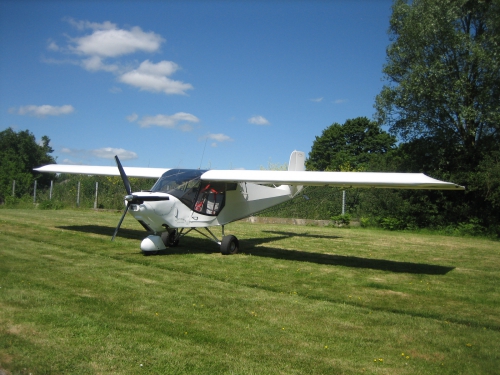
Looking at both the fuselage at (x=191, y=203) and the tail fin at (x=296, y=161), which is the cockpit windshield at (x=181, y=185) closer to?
the fuselage at (x=191, y=203)

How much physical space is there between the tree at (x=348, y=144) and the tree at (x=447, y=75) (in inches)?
1083

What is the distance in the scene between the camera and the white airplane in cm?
974

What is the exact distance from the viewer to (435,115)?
2027cm

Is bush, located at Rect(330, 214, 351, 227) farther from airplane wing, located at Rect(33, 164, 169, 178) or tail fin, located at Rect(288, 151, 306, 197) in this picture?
airplane wing, located at Rect(33, 164, 169, 178)

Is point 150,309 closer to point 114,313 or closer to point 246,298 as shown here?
point 114,313

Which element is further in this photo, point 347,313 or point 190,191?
point 190,191

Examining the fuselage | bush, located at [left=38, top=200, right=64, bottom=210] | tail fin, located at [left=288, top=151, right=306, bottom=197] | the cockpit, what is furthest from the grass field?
bush, located at [left=38, top=200, right=64, bottom=210]

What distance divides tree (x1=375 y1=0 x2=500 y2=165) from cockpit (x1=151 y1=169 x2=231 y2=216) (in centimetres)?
1175

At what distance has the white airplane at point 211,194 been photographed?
9742 mm

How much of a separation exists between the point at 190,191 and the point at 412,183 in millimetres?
5201

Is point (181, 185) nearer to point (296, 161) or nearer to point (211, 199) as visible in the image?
point (211, 199)

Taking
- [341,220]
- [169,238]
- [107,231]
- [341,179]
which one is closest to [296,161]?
[341,220]

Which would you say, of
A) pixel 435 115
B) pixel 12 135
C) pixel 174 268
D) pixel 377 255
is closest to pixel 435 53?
pixel 435 115

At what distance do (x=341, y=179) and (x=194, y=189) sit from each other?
3.67 m
